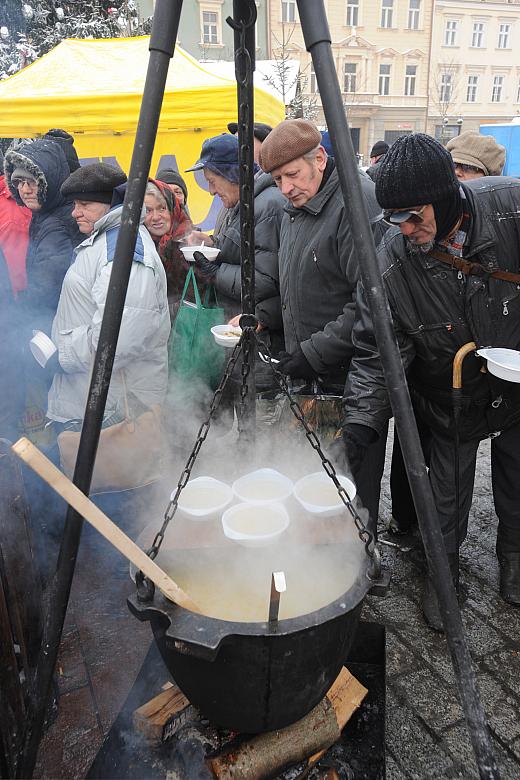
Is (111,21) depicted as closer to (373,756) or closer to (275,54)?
(373,756)

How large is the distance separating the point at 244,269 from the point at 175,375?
2.28 meters

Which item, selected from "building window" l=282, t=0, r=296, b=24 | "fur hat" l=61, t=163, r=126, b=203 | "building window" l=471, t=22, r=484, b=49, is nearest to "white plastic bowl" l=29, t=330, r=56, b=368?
"fur hat" l=61, t=163, r=126, b=203

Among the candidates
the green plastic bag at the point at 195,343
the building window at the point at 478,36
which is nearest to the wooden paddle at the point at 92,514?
the green plastic bag at the point at 195,343

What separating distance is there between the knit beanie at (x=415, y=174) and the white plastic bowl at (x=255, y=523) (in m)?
1.38

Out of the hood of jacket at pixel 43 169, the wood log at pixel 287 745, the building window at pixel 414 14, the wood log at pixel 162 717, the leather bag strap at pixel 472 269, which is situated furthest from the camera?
the building window at pixel 414 14

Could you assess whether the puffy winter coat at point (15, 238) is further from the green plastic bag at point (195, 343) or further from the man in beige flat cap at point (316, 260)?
the man in beige flat cap at point (316, 260)

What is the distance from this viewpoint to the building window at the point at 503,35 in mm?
41844

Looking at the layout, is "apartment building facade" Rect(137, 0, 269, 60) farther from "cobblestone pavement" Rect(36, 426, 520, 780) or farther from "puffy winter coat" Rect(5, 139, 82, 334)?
"cobblestone pavement" Rect(36, 426, 520, 780)

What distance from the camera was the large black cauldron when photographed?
1.48m

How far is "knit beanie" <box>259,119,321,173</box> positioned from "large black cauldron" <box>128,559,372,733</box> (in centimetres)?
218

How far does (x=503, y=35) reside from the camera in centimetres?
4222

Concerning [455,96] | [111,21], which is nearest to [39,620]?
[111,21]

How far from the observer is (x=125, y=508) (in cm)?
318

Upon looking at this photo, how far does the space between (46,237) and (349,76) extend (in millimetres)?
41826
